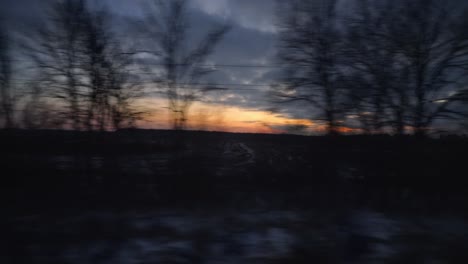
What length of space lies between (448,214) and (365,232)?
432 centimetres

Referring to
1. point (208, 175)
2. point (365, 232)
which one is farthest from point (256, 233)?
point (208, 175)

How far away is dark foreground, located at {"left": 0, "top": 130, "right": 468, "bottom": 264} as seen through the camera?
5.93m

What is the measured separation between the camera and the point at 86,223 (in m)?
7.71

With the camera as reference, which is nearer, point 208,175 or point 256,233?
point 256,233

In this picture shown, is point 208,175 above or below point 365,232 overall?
above

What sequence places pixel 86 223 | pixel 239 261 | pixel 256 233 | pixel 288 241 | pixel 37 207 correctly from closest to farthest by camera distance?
pixel 239 261 < pixel 288 241 < pixel 256 233 < pixel 86 223 < pixel 37 207

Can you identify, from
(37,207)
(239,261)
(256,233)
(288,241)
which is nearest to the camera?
(239,261)

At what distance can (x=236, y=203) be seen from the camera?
10.3m

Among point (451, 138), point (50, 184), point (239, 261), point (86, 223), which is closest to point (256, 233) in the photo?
point (239, 261)

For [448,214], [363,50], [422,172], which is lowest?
[448,214]

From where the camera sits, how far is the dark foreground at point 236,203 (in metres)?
5.93

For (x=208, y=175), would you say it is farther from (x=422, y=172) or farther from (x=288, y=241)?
(x=422, y=172)

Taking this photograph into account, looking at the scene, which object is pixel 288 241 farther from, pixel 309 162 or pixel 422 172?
pixel 422 172

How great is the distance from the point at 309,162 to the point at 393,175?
162 inches
